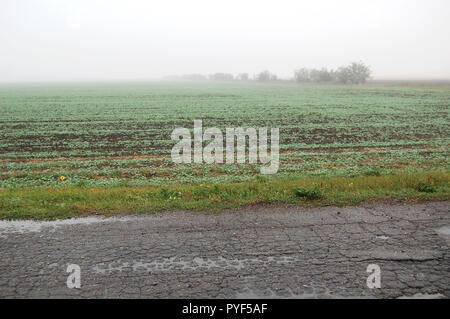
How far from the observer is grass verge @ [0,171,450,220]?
7.87 meters

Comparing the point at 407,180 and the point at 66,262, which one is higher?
the point at 407,180

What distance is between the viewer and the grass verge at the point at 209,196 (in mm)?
7867

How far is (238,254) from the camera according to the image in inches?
229

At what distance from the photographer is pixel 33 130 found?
21984 mm

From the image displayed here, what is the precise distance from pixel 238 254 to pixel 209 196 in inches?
117

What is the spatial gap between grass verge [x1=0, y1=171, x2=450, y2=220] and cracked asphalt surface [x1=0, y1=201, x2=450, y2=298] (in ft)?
1.43

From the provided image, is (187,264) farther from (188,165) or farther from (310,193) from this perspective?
(188,165)

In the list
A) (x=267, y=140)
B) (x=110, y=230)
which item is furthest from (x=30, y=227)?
(x=267, y=140)

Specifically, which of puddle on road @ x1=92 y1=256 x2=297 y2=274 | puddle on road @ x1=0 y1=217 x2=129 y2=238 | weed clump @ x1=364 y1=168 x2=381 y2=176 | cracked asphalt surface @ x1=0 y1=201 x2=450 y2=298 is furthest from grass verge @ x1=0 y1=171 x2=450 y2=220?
puddle on road @ x1=92 y1=256 x2=297 y2=274

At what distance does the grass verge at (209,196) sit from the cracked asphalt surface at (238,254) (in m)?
0.44

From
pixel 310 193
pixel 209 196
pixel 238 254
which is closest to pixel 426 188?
pixel 310 193

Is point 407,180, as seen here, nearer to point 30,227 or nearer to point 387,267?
point 387,267

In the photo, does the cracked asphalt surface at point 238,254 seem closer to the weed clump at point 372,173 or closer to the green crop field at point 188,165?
the green crop field at point 188,165
